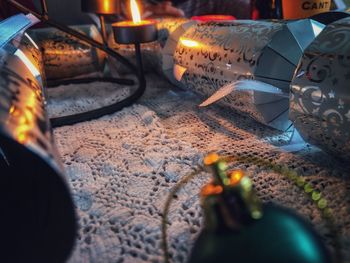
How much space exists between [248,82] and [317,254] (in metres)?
0.30

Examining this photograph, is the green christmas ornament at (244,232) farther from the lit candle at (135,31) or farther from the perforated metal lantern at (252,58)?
the lit candle at (135,31)

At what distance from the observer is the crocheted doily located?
0.35m

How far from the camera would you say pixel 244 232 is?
0.65 feet

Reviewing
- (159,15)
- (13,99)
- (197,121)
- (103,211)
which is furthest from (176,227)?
(159,15)

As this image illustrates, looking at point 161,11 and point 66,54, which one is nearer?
point 66,54

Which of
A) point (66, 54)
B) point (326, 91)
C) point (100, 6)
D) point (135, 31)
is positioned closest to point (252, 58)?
point (326, 91)

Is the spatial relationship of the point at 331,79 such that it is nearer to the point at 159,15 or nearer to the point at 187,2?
the point at 159,15

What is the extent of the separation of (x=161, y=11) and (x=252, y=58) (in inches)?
24.1

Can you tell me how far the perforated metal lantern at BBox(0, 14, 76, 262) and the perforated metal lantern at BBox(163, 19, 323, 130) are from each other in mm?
314

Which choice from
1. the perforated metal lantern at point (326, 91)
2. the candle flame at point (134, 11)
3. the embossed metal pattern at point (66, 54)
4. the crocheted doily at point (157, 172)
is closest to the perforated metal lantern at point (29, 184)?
the crocheted doily at point (157, 172)

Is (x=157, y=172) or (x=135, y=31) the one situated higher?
(x=135, y=31)

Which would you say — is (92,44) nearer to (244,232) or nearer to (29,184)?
(29,184)

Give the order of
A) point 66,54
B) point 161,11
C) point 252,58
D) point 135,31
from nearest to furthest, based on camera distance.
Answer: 1. point 252,58
2. point 135,31
3. point 66,54
4. point 161,11

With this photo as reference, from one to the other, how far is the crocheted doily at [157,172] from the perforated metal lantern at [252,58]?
0.16 feet
